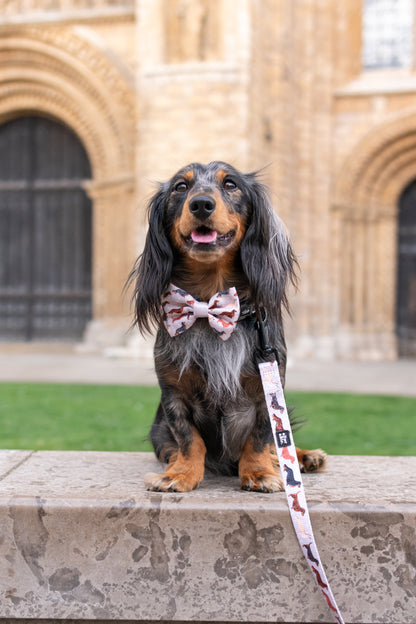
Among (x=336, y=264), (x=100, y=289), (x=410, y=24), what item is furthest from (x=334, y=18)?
(x=100, y=289)

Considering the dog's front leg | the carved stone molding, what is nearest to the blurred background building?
the carved stone molding

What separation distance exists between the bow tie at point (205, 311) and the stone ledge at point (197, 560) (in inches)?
19.8

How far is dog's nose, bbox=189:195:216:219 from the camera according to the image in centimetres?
188

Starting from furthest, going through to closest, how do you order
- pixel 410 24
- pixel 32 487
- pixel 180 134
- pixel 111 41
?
pixel 410 24 < pixel 111 41 < pixel 180 134 < pixel 32 487

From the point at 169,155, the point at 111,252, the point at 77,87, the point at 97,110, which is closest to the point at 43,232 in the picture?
the point at 111,252

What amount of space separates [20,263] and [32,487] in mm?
13713

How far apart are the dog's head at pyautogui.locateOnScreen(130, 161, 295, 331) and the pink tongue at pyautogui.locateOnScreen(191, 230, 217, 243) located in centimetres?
4

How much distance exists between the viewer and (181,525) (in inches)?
76.6

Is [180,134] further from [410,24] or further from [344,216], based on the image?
[410,24]

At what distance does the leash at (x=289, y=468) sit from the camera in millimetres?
1857

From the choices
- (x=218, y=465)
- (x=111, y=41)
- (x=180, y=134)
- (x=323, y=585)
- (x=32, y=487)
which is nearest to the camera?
(x=323, y=585)

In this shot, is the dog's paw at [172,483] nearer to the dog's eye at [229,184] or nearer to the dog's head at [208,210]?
the dog's head at [208,210]

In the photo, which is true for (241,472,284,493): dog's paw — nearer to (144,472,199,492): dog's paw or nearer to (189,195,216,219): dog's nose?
(144,472,199,492): dog's paw

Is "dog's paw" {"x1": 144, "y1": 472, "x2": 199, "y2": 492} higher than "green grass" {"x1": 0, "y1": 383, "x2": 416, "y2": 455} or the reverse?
higher
